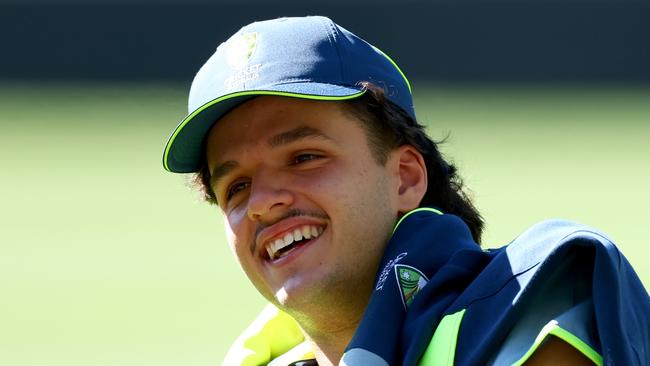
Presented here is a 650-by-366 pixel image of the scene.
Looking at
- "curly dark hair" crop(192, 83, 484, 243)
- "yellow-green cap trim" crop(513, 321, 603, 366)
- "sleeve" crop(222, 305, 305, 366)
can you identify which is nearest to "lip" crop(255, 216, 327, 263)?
"curly dark hair" crop(192, 83, 484, 243)

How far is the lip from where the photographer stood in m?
2.40

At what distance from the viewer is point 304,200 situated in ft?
7.93

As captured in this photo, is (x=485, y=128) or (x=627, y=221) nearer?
(x=627, y=221)

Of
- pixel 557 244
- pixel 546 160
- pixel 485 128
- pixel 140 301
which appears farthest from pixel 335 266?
pixel 485 128

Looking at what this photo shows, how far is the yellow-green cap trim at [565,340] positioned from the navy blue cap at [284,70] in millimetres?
707

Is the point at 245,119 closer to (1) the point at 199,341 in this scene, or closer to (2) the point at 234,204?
(2) the point at 234,204

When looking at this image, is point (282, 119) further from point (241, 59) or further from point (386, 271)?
point (386, 271)

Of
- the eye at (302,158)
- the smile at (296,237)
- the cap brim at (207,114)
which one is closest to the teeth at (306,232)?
the smile at (296,237)

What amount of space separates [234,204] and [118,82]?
9.13m

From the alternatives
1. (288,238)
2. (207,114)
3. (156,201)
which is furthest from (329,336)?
(156,201)

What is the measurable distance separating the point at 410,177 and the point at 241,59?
44 centimetres

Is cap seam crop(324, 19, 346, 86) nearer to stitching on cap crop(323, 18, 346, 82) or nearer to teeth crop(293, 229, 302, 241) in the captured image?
stitching on cap crop(323, 18, 346, 82)

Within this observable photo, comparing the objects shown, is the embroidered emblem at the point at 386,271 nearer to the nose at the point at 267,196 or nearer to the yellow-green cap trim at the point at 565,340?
the nose at the point at 267,196

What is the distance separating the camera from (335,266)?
7.81ft
